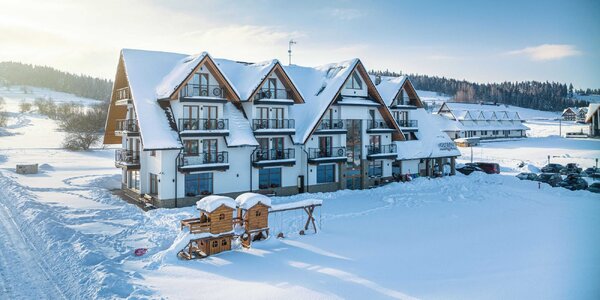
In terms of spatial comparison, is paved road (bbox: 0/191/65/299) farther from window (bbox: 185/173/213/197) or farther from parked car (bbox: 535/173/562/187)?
parked car (bbox: 535/173/562/187)

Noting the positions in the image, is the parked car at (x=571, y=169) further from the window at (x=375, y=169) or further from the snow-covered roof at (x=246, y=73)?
the snow-covered roof at (x=246, y=73)

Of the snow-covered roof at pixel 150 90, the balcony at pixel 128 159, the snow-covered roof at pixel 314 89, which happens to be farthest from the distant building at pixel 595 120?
the balcony at pixel 128 159

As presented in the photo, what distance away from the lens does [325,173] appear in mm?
35312

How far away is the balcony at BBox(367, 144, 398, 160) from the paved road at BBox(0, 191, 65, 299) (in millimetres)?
26177

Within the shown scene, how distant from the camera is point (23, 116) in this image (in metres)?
122

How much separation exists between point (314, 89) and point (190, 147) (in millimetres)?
12797

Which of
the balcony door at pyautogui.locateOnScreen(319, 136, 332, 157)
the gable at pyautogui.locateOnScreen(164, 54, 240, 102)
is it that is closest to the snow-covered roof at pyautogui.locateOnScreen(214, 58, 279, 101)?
the gable at pyautogui.locateOnScreen(164, 54, 240, 102)

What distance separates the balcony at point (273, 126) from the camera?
31.3 m

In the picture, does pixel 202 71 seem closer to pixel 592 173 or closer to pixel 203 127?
pixel 203 127

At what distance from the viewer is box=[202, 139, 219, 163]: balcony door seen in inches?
1152

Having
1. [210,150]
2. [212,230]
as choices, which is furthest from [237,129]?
[212,230]

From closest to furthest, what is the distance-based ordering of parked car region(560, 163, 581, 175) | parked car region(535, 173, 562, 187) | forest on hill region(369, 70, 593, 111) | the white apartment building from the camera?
the white apartment building, parked car region(535, 173, 562, 187), parked car region(560, 163, 581, 175), forest on hill region(369, 70, 593, 111)

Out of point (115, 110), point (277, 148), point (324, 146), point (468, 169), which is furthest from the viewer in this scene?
point (468, 169)

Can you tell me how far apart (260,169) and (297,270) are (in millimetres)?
16248
